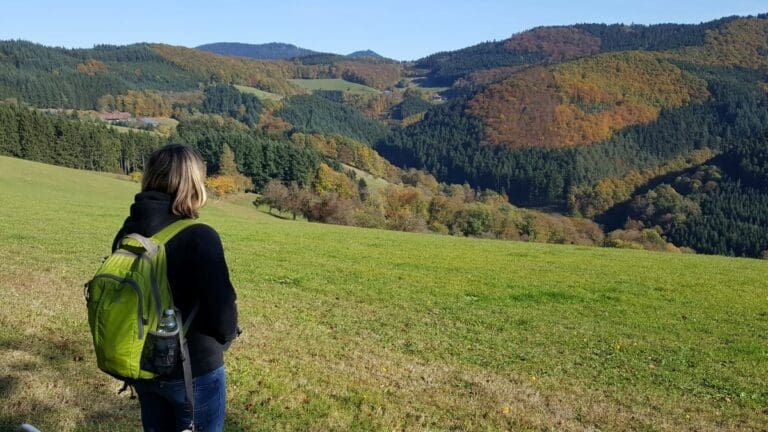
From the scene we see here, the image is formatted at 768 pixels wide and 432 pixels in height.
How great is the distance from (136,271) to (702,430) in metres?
9.11

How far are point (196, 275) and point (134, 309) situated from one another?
1.38 ft

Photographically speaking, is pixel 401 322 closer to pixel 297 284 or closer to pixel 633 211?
pixel 297 284

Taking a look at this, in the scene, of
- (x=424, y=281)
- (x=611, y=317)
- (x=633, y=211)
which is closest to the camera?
(x=611, y=317)

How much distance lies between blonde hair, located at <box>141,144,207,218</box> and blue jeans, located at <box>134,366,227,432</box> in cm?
115

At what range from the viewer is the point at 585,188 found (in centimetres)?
19825

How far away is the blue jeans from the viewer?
3.83 metres

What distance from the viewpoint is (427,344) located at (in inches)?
550

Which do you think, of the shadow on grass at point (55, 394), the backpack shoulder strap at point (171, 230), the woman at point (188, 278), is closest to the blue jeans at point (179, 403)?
the woman at point (188, 278)

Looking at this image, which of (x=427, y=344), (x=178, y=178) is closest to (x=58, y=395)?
(x=178, y=178)

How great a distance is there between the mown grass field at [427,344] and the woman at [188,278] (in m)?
3.26

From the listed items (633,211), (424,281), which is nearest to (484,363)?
(424,281)

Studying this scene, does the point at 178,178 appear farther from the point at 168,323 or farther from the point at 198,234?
the point at 168,323

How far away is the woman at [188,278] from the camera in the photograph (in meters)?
3.66

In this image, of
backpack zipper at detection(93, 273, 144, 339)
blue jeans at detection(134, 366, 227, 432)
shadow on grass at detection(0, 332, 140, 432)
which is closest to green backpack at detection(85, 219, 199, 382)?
backpack zipper at detection(93, 273, 144, 339)
